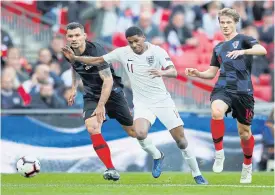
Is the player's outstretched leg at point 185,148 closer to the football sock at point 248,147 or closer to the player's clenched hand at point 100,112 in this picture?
the football sock at point 248,147

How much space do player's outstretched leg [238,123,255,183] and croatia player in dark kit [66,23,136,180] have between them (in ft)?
6.48

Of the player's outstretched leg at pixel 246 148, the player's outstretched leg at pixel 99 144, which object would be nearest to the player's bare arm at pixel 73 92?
the player's outstretched leg at pixel 99 144

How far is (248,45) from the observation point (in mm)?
14141

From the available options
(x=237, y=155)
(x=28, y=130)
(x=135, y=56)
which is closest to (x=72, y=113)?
(x=28, y=130)

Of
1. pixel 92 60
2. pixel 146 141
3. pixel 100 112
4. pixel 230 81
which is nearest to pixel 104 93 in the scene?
pixel 100 112

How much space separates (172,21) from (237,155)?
7.26 m

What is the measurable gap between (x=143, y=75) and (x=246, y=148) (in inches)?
75.7

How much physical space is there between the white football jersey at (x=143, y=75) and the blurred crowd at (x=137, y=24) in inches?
254

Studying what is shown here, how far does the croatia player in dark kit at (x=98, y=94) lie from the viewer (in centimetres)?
1462

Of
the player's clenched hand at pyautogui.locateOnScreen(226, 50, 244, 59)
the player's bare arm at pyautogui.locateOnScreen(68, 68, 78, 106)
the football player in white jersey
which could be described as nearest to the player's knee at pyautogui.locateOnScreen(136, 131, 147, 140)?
the football player in white jersey

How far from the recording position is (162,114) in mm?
14594

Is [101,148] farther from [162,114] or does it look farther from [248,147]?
[248,147]

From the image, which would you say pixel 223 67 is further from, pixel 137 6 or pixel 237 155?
pixel 137 6

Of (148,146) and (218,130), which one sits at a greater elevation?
(218,130)
